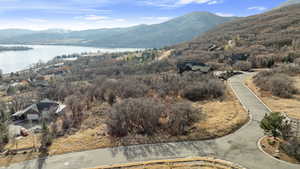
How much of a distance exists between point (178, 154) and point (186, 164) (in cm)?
110

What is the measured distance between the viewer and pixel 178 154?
449 inches

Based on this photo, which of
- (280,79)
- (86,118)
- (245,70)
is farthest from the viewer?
(245,70)

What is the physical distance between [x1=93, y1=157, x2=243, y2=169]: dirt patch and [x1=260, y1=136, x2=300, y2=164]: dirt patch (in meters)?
2.65

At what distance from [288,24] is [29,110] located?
99.5 meters

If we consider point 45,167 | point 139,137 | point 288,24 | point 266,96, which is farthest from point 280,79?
point 288,24

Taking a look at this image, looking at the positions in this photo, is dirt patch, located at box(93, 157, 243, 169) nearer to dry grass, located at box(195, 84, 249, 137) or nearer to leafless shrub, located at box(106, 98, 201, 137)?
dry grass, located at box(195, 84, 249, 137)

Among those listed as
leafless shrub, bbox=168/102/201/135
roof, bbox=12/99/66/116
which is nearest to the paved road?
leafless shrub, bbox=168/102/201/135

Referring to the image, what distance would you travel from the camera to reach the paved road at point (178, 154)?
10.5 meters

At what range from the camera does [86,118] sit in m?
20.6

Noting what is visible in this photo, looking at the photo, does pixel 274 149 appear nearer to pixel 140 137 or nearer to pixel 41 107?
pixel 140 137

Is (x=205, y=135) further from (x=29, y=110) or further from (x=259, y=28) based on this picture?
(x=259, y=28)

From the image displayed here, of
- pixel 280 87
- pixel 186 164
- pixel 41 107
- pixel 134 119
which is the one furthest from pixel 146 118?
pixel 41 107

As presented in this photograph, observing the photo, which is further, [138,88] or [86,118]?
[138,88]

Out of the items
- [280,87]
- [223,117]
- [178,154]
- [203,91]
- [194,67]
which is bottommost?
[178,154]
